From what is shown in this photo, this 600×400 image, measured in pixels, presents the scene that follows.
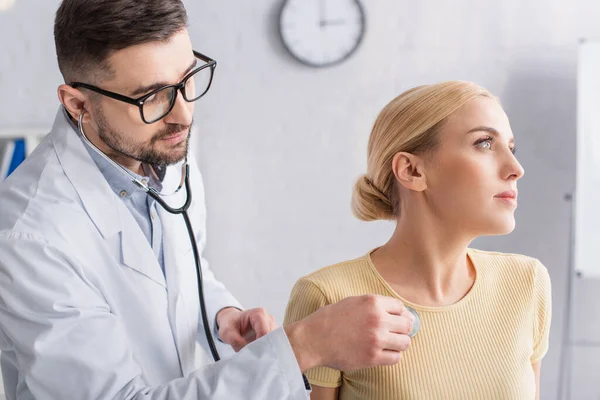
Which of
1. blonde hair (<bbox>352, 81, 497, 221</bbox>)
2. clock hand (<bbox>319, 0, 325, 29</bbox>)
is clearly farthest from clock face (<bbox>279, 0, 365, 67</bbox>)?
blonde hair (<bbox>352, 81, 497, 221</bbox>)

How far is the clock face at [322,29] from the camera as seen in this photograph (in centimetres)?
312

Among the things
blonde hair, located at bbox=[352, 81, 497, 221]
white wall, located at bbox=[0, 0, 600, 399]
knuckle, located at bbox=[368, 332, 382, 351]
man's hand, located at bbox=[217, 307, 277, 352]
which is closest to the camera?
knuckle, located at bbox=[368, 332, 382, 351]

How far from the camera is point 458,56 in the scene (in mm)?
3139

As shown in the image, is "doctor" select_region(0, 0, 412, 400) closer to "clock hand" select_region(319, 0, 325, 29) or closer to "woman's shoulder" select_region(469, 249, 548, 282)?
"woman's shoulder" select_region(469, 249, 548, 282)

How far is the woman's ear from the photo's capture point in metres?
1.39

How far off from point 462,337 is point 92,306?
0.67 m

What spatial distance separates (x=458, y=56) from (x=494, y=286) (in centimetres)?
190

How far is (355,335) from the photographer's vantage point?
1.02 m

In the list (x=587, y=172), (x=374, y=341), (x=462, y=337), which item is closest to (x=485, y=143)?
(x=462, y=337)

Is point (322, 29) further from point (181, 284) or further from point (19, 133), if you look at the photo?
point (181, 284)

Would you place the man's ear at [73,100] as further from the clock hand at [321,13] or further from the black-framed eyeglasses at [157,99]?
the clock hand at [321,13]

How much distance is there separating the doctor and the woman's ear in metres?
0.38

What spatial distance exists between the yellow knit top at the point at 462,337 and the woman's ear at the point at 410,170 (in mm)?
174

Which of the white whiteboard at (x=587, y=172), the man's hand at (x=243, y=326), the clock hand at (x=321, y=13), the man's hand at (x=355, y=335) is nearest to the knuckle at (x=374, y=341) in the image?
the man's hand at (x=355, y=335)
